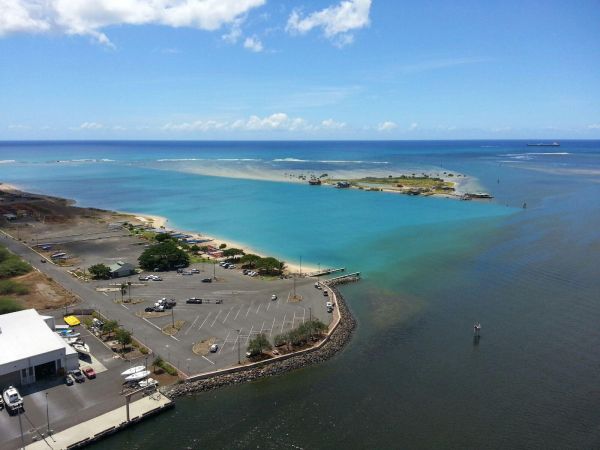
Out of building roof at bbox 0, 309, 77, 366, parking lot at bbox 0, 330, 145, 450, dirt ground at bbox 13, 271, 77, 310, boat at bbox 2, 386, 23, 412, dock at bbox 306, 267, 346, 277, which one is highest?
building roof at bbox 0, 309, 77, 366

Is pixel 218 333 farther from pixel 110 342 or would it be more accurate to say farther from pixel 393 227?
pixel 393 227

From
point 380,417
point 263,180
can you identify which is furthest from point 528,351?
point 263,180

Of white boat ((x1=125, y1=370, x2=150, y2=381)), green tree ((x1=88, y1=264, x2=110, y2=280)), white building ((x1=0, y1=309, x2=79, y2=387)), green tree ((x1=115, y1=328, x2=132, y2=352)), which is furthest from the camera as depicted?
green tree ((x1=88, y1=264, x2=110, y2=280))

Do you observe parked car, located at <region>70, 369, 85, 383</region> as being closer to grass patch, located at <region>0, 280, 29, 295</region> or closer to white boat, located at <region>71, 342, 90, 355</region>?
white boat, located at <region>71, 342, 90, 355</region>

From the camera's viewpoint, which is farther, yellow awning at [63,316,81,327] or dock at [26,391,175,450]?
yellow awning at [63,316,81,327]

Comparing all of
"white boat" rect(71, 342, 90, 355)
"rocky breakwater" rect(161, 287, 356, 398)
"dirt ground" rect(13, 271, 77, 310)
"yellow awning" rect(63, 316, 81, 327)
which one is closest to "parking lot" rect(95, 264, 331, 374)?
"rocky breakwater" rect(161, 287, 356, 398)

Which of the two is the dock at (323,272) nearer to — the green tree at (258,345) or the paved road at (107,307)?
the green tree at (258,345)

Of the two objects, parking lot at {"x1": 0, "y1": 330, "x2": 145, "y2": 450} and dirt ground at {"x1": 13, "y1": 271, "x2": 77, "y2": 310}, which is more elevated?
dirt ground at {"x1": 13, "y1": 271, "x2": 77, "y2": 310}

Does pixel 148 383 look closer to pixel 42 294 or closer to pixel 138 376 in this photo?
pixel 138 376
